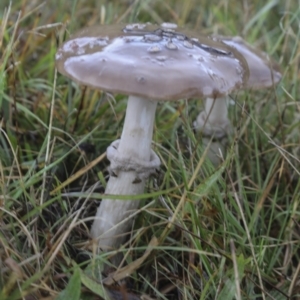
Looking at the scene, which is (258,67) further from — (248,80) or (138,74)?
(138,74)

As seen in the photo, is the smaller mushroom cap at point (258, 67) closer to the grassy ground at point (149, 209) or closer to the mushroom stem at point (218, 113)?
the grassy ground at point (149, 209)

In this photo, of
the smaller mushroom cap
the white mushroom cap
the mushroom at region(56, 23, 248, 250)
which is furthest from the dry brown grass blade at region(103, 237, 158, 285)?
the smaller mushroom cap

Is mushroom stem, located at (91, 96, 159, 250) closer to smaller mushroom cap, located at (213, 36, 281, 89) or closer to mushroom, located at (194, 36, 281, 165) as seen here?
mushroom, located at (194, 36, 281, 165)

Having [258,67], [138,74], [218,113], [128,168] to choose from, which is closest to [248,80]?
[258,67]

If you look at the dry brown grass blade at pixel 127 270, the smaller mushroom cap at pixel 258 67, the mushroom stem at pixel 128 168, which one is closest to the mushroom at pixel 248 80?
the smaller mushroom cap at pixel 258 67

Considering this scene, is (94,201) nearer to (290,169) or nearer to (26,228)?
(26,228)

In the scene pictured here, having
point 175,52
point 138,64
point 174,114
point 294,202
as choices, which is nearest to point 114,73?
point 138,64
